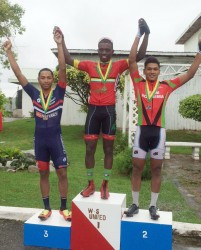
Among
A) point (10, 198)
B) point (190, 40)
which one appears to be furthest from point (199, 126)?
point (10, 198)

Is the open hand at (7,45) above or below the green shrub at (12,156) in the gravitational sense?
above

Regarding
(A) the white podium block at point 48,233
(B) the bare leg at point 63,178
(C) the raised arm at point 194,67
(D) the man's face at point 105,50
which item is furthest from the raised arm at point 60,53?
(A) the white podium block at point 48,233

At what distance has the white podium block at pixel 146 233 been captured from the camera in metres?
4.24

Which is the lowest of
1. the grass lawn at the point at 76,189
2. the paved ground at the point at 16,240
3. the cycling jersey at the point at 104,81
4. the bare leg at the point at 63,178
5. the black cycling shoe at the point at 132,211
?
the paved ground at the point at 16,240

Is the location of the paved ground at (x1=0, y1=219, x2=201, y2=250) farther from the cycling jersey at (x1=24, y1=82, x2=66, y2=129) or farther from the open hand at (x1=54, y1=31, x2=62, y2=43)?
the open hand at (x1=54, y1=31, x2=62, y2=43)

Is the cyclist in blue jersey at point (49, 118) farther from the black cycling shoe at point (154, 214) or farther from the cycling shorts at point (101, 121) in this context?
the black cycling shoe at point (154, 214)

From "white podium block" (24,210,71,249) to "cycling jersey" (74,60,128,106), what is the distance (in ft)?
5.20

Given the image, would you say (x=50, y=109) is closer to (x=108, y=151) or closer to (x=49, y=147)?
(x=49, y=147)

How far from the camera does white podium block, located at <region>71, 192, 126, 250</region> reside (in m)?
4.38

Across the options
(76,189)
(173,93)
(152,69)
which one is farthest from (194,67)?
(173,93)

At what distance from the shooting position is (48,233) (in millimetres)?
4492

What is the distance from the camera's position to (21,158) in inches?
374

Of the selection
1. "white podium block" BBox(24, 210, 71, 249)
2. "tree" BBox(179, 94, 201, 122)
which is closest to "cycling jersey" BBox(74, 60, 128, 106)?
"white podium block" BBox(24, 210, 71, 249)

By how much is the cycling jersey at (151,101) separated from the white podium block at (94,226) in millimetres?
1072
